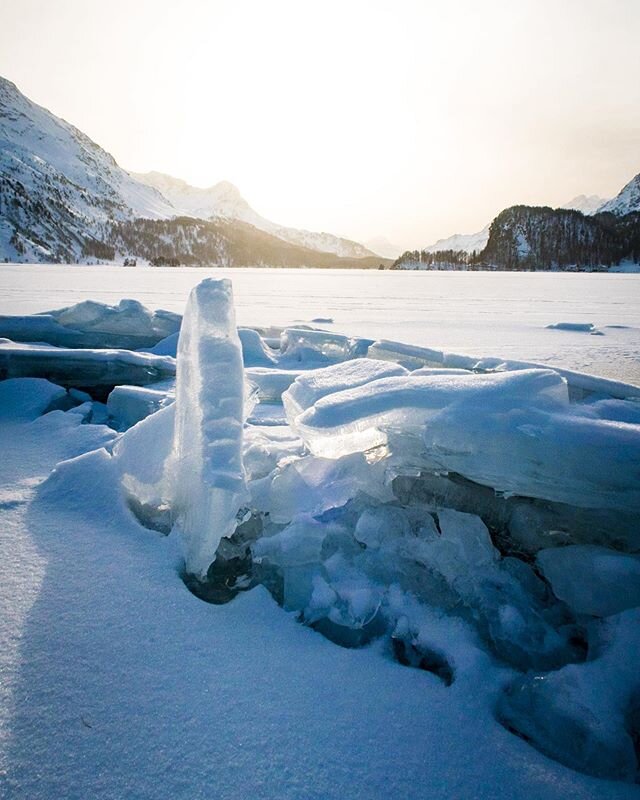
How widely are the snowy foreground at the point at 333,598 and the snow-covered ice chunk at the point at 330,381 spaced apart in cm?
2

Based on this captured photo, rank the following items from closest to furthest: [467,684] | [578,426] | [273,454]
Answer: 1. [467,684]
2. [578,426]
3. [273,454]

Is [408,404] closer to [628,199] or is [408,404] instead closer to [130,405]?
[130,405]

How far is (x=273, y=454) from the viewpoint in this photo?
7.10 feet

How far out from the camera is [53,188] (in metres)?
107

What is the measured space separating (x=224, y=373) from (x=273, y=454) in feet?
1.83

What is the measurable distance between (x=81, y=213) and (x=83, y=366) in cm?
Answer: 12420

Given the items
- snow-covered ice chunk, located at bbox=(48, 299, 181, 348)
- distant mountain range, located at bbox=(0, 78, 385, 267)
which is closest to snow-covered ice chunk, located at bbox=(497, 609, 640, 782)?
snow-covered ice chunk, located at bbox=(48, 299, 181, 348)

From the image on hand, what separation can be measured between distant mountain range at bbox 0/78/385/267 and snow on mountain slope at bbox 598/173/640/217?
80.1 meters

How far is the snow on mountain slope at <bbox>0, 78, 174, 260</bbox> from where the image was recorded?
84.9 m

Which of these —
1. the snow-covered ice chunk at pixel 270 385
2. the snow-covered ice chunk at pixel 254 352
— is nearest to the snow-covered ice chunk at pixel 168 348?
the snow-covered ice chunk at pixel 254 352

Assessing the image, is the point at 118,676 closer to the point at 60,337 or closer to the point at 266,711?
the point at 266,711

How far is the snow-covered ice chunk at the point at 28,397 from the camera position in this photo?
3.42 m

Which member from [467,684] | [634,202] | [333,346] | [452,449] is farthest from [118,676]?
[634,202]

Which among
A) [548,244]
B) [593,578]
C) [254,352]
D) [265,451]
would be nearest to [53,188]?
[548,244]
